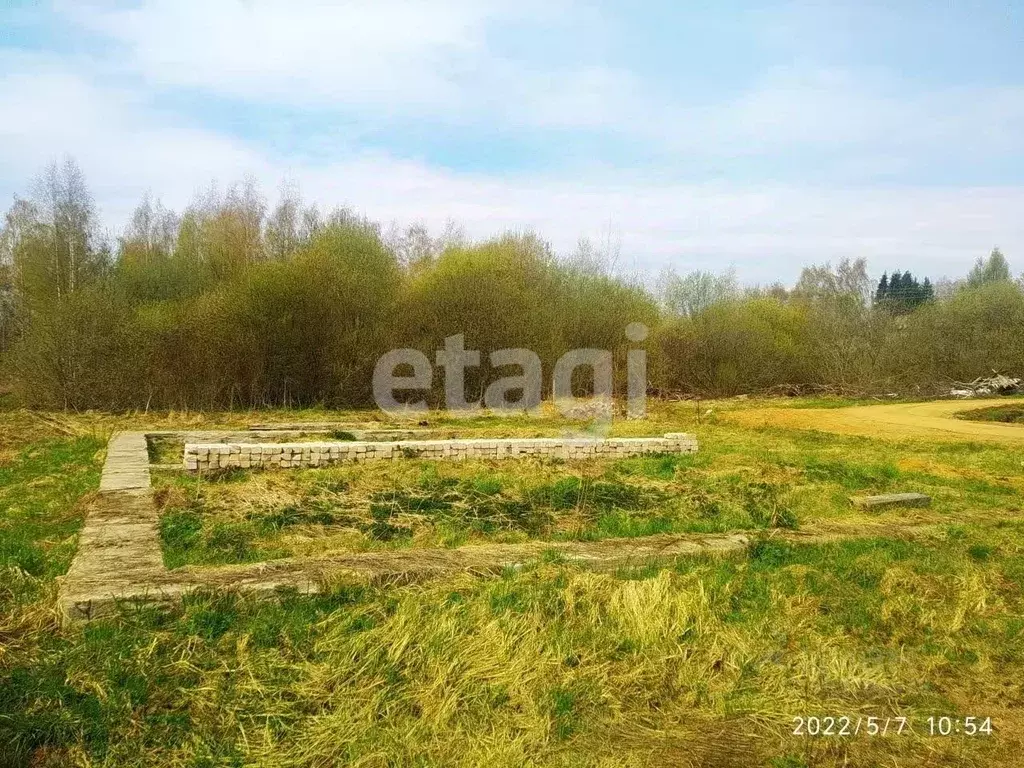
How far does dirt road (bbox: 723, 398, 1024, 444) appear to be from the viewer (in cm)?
1600

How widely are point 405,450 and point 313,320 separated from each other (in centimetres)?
995

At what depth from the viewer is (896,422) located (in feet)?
60.2

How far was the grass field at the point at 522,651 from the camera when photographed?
3.54m

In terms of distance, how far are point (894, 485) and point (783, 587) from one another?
5.33 m

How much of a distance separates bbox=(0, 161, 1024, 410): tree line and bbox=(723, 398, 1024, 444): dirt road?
20.9ft

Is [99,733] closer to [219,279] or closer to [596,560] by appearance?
[596,560]

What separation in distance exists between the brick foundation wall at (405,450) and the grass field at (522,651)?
6.99 feet
